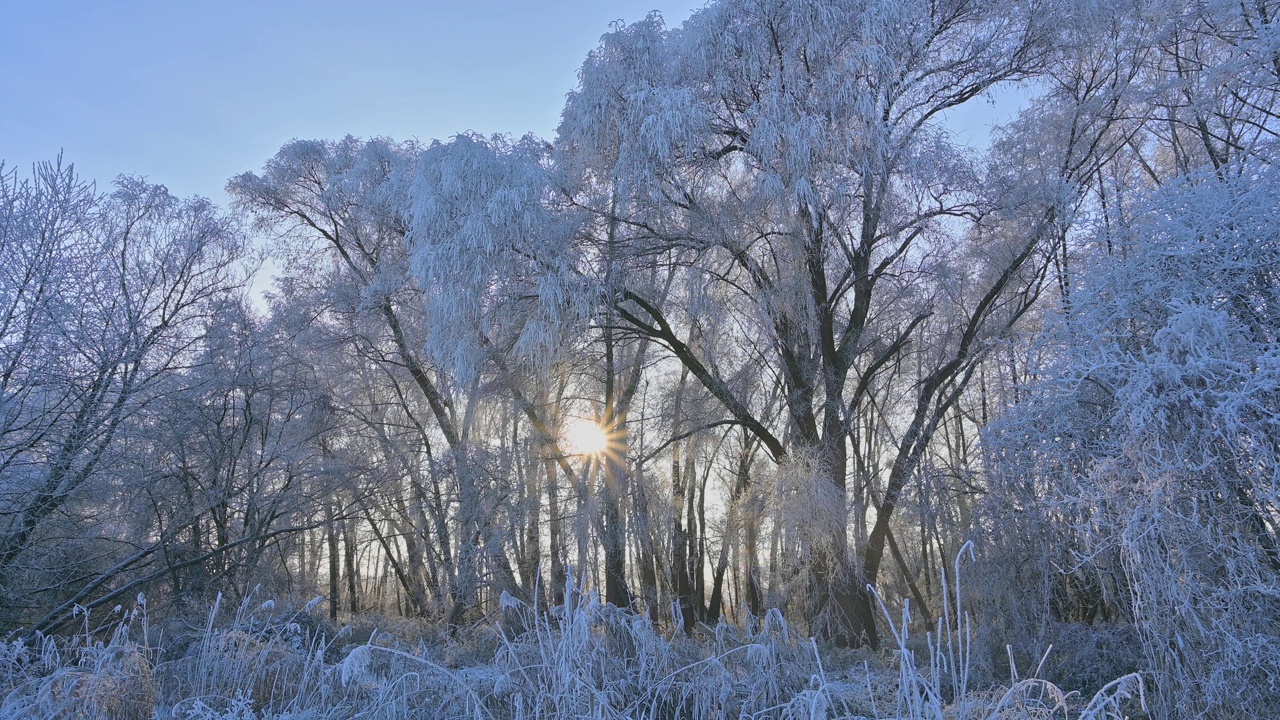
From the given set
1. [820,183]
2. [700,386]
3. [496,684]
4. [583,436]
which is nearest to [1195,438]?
[496,684]

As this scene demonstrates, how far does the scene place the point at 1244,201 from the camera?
472 cm

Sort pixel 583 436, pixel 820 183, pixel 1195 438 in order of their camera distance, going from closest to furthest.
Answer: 1. pixel 1195 438
2. pixel 820 183
3. pixel 583 436

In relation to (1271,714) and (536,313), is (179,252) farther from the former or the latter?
(1271,714)

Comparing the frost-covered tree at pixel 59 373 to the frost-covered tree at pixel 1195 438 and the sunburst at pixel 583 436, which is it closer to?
the sunburst at pixel 583 436

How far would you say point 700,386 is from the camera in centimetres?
1325

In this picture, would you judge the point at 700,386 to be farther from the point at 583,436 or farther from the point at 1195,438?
the point at 1195,438

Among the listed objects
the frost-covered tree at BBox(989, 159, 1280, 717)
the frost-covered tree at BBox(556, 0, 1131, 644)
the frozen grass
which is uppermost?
the frost-covered tree at BBox(556, 0, 1131, 644)

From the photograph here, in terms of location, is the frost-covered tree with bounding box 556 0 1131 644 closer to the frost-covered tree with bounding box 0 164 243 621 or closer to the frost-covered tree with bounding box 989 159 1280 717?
the frost-covered tree with bounding box 989 159 1280 717

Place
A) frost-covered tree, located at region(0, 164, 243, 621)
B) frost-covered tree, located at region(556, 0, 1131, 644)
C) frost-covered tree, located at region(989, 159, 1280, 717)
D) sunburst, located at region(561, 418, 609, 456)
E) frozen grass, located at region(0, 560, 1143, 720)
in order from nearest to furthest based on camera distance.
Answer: frozen grass, located at region(0, 560, 1143, 720), frost-covered tree, located at region(989, 159, 1280, 717), frost-covered tree, located at region(0, 164, 243, 621), frost-covered tree, located at region(556, 0, 1131, 644), sunburst, located at region(561, 418, 609, 456)

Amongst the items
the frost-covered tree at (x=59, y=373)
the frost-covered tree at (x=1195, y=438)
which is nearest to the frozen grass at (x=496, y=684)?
the frost-covered tree at (x=1195, y=438)

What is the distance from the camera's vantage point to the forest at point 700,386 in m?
4.31

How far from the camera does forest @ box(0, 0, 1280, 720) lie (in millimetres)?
4309

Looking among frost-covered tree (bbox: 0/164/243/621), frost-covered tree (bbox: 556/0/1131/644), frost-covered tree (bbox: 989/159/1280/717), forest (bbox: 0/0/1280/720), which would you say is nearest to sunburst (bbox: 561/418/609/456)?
forest (bbox: 0/0/1280/720)

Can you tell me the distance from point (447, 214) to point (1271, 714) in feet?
25.9
